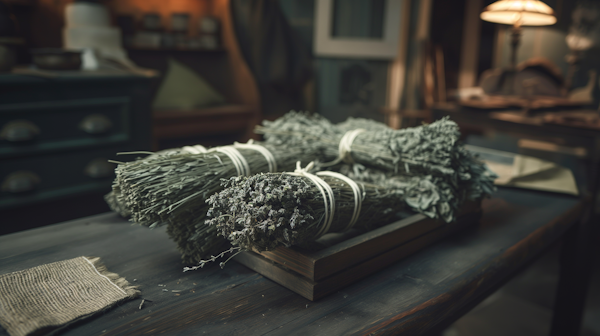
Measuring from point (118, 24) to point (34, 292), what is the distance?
8.22 ft

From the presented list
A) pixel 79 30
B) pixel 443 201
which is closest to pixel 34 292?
pixel 443 201

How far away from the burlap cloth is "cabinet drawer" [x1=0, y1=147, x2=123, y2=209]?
3.99ft

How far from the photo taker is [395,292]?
740 millimetres

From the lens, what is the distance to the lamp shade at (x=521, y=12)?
1.84m

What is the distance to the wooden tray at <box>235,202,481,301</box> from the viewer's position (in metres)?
0.70

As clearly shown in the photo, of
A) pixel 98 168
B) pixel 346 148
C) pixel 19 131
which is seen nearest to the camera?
pixel 346 148

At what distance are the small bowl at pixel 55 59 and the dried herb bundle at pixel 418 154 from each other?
128cm

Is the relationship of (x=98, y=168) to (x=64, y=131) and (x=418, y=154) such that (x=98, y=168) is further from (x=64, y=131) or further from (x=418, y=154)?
(x=418, y=154)

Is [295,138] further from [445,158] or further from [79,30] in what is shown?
[79,30]

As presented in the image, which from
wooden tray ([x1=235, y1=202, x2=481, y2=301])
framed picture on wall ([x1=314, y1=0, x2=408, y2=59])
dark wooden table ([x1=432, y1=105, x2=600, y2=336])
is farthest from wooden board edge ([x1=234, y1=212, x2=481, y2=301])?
framed picture on wall ([x1=314, y1=0, x2=408, y2=59])

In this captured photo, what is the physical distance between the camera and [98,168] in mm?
1967

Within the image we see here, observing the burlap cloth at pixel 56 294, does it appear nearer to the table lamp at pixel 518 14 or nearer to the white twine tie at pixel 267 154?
the white twine tie at pixel 267 154

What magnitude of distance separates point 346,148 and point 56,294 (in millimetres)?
666

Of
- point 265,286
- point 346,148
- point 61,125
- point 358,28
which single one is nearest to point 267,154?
point 346,148
